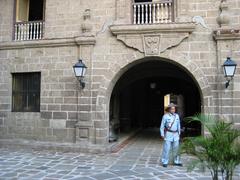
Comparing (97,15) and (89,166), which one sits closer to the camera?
(89,166)

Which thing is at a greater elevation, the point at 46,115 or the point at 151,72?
the point at 151,72

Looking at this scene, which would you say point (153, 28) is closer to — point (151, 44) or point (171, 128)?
point (151, 44)

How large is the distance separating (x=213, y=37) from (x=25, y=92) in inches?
245

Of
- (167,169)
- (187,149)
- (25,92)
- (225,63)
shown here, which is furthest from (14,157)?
(225,63)

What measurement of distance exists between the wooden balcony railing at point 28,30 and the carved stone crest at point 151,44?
3.62 metres

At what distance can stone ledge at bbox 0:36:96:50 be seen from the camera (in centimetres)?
911

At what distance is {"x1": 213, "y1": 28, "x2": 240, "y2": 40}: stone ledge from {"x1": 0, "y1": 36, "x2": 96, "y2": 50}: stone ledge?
358cm

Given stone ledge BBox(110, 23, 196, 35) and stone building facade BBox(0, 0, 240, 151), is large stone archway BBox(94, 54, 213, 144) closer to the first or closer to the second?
stone building facade BBox(0, 0, 240, 151)

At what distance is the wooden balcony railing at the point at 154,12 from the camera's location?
8914 millimetres

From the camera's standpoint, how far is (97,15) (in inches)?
365

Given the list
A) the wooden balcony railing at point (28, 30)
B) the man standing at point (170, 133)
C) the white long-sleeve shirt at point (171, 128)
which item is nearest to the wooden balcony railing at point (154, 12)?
the man standing at point (170, 133)

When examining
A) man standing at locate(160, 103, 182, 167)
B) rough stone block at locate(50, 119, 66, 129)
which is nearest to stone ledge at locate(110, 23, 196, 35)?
man standing at locate(160, 103, 182, 167)

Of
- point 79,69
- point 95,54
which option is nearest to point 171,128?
point 79,69

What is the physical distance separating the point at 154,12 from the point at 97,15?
5.78ft
